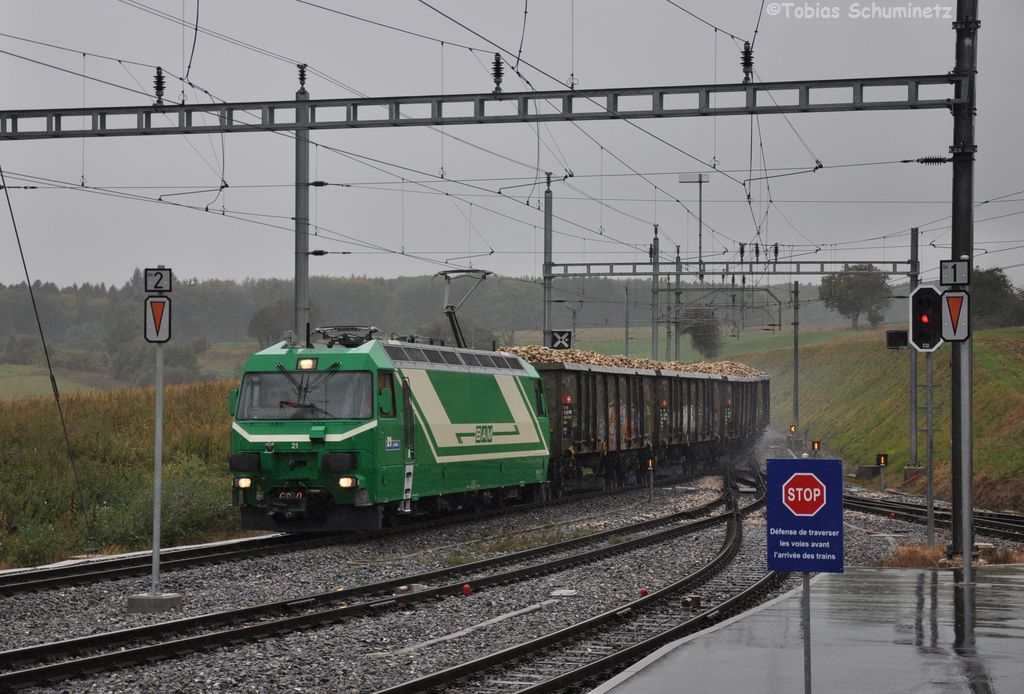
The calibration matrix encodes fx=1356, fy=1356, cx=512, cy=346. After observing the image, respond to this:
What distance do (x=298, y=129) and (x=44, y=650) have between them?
528 inches

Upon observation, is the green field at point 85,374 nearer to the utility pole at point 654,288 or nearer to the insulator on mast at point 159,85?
the utility pole at point 654,288

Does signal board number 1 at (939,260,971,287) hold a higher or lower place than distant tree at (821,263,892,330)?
lower

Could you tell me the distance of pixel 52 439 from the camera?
28656mm

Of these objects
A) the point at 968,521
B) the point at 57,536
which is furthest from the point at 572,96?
the point at 57,536

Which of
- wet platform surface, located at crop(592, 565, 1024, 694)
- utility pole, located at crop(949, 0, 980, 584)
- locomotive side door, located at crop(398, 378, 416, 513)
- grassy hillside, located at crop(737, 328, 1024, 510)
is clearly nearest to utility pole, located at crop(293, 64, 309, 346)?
locomotive side door, located at crop(398, 378, 416, 513)

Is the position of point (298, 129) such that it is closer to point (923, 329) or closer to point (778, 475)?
point (923, 329)

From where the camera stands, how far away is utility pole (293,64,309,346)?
23245mm

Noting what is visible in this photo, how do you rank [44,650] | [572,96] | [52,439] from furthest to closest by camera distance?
[52,439], [572,96], [44,650]

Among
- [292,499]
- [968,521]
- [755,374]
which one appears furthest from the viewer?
[755,374]

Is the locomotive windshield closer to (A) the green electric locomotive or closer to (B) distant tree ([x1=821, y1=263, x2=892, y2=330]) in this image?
(A) the green electric locomotive

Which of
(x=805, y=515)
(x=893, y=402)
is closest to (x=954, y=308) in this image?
(x=805, y=515)

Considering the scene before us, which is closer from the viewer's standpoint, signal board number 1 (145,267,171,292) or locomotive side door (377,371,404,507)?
signal board number 1 (145,267,171,292)

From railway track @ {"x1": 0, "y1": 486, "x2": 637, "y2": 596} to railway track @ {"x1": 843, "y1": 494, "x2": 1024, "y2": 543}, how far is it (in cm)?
988

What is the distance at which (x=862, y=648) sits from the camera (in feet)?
36.3
